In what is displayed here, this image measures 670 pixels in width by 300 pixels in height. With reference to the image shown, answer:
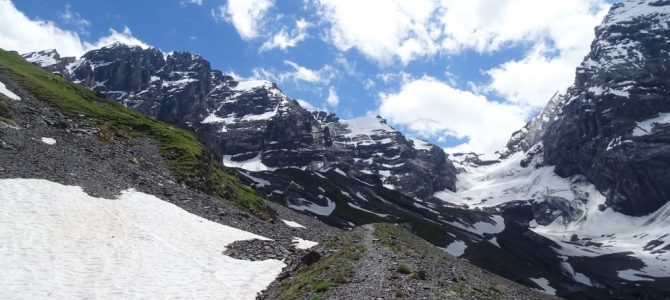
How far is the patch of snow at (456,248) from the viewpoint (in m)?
168

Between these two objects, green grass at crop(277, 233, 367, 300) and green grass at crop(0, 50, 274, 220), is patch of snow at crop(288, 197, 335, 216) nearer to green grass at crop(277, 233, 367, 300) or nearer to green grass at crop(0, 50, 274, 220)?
green grass at crop(0, 50, 274, 220)

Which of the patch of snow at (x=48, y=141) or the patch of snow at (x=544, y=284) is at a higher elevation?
the patch of snow at (x=48, y=141)

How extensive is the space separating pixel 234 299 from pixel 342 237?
44.0ft

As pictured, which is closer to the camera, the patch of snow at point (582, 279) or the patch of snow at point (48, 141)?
the patch of snow at point (48, 141)

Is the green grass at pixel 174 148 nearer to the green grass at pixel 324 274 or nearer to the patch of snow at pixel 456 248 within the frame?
the green grass at pixel 324 274

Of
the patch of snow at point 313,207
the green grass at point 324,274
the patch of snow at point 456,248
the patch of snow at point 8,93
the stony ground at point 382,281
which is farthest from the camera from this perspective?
the patch of snow at point 313,207

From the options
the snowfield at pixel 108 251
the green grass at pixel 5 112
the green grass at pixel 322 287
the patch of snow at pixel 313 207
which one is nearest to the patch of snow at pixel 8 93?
the green grass at pixel 5 112

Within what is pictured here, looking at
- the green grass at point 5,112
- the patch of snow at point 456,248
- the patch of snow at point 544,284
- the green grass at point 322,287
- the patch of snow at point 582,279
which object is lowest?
the patch of snow at point 582,279

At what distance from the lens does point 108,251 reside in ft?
97.9

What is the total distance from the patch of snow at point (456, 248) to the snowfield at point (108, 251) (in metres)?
136

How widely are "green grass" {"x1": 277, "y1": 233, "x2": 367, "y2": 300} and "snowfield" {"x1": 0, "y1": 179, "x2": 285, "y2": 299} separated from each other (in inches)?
93.0

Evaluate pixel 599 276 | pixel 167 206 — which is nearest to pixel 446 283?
pixel 167 206

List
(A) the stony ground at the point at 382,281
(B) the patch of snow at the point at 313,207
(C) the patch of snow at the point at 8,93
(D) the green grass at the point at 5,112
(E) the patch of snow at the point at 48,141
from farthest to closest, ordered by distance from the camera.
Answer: (B) the patch of snow at the point at 313,207, (C) the patch of snow at the point at 8,93, (D) the green grass at the point at 5,112, (E) the patch of snow at the point at 48,141, (A) the stony ground at the point at 382,281

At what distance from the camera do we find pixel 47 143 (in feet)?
178
